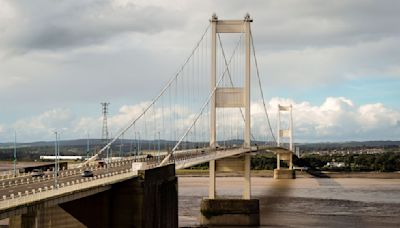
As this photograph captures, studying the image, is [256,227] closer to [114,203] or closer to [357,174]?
[114,203]

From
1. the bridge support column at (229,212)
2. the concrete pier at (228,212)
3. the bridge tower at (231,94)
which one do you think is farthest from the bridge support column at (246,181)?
the concrete pier at (228,212)

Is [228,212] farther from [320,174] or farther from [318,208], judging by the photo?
[320,174]

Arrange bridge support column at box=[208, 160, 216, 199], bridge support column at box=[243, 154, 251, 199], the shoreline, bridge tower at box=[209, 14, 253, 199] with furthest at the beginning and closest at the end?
the shoreline < bridge tower at box=[209, 14, 253, 199] < bridge support column at box=[243, 154, 251, 199] < bridge support column at box=[208, 160, 216, 199]

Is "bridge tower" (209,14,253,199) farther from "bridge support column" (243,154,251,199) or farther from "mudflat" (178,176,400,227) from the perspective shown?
"mudflat" (178,176,400,227)

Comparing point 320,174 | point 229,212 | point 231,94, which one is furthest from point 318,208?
point 320,174

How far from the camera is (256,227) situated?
4556 centimetres

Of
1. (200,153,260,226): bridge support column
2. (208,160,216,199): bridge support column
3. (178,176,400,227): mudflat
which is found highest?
(208,160,216,199): bridge support column

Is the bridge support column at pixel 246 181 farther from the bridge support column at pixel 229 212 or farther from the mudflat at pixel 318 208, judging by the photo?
the mudflat at pixel 318 208

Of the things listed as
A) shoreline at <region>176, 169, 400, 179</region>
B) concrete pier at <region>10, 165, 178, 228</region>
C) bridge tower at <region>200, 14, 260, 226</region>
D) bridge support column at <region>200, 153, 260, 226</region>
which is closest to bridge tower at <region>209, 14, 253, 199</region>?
bridge tower at <region>200, 14, 260, 226</region>

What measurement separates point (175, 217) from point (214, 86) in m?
19.1

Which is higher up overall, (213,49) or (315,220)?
(213,49)

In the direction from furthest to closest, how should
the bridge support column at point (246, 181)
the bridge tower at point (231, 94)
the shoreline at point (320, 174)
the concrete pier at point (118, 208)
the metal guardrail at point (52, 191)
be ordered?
the shoreline at point (320, 174), the bridge tower at point (231, 94), the bridge support column at point (246, 181), the concrete pier at point (118, 208), the metal guardrail at point (52, 191)

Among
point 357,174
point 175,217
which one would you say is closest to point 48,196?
point 175,217

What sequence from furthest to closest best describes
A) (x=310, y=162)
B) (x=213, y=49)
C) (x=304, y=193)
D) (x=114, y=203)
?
(x=310, y=162) < (x=304, y=193) < (x=213, y=49) < (x=114, y=203)
